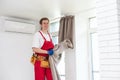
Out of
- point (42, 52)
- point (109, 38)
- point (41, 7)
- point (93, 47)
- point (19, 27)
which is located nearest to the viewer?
point (109, 38)

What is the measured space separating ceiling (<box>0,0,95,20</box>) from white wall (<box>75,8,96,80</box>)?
20 cm

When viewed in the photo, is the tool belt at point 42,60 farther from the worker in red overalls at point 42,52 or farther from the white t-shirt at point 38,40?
the white t-shirt at point 38,40

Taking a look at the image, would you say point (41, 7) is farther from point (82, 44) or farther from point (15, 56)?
point (15, 56)

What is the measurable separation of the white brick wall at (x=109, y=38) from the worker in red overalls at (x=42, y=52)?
1.21m

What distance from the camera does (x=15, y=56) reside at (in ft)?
14.1

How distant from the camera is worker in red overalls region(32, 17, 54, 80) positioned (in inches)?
109

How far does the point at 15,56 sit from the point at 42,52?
5.69 ft

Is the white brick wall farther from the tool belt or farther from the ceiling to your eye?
the ceiling

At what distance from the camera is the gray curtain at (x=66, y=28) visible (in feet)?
12.6

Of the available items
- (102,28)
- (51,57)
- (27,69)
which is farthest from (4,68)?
(102,28)

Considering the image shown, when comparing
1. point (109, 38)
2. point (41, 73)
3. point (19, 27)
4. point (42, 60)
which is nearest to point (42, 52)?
point (42, 60)

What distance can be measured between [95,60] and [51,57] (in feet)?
4.09

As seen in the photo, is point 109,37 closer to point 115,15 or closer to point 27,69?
point 115,15

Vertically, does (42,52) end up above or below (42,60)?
above
